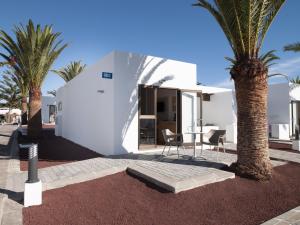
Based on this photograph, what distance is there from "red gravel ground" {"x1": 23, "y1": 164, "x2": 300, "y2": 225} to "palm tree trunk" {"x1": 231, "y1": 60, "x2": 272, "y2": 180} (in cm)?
35

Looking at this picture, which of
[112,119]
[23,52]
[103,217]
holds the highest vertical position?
[23,52]

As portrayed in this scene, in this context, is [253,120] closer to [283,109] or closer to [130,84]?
[130,84]

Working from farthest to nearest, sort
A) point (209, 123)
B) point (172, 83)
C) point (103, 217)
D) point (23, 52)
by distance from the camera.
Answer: point (209, 123), point (23, 52), point (172, 83), point (103, 217)

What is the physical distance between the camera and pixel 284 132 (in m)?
16.0

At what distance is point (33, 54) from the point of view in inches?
565

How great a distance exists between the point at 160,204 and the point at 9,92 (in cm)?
4549

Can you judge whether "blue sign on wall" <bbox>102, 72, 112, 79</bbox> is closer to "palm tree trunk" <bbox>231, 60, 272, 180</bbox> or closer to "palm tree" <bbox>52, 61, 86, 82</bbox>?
"palm tree trunk" <bbox>231, 60, 272, 180</bbox>

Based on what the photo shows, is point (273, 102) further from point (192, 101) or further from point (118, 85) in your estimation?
point (118, 85)

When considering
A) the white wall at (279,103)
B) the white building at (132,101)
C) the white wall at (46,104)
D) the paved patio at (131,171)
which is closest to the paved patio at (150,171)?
the paved patio at (131,171)

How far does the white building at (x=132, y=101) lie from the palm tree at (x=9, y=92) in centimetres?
3458

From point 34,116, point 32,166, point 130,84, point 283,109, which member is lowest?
point 32,166

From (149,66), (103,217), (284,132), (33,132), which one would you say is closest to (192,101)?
(149,66)

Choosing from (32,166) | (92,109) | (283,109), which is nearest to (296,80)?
(283,109)

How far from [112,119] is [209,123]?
30.3 ft
